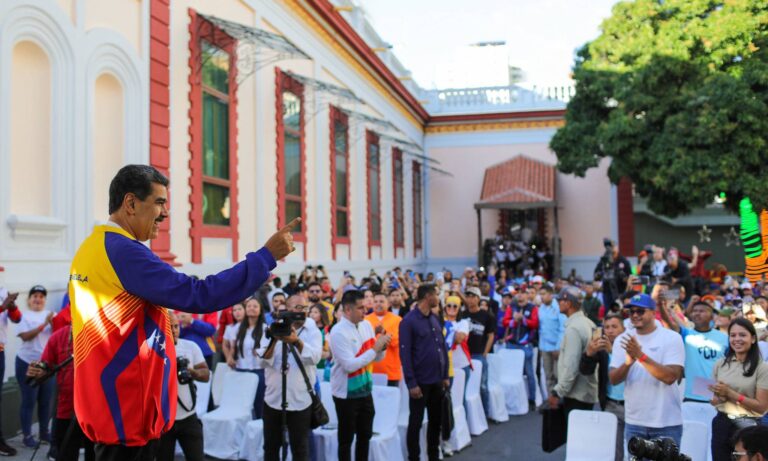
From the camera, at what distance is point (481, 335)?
33.7 ft

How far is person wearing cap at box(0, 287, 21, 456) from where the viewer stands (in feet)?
23.5

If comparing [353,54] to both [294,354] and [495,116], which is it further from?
[294,354]

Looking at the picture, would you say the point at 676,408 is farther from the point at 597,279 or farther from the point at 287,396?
the point at 597,279

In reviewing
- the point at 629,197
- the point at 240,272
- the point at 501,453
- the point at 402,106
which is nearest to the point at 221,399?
the point at 501,453

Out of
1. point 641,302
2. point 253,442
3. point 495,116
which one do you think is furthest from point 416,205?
point 641,302

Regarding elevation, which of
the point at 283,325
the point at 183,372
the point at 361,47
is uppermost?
the point at 361,47

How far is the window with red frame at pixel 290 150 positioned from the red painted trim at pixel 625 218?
16964mm

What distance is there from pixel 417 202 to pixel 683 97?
12.4 metres

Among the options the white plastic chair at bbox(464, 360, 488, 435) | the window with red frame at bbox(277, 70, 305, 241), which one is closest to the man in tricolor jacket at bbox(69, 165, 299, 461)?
the white plastic chair at bbox(464, 360, 488, 435)

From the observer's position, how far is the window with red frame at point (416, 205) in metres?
29.2

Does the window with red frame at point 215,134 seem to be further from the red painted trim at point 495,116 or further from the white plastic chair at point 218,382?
the red painted trim at point 495,116

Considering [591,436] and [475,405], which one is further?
[475,405]

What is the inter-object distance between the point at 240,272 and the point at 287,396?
387 centimetres

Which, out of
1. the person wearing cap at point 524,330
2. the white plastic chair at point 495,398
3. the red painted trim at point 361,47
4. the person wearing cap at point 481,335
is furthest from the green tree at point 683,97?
the person wearing cap at point 481,335
